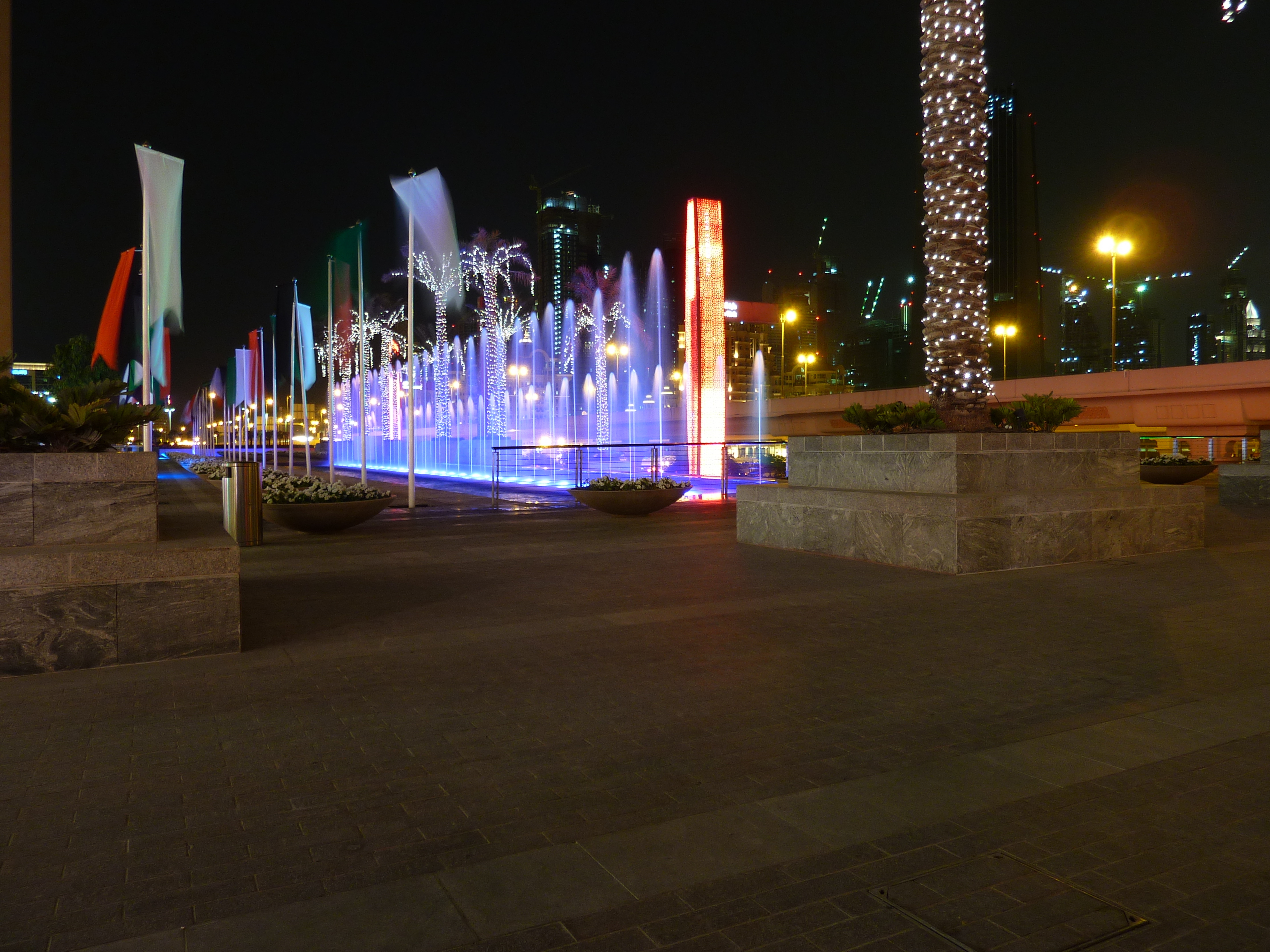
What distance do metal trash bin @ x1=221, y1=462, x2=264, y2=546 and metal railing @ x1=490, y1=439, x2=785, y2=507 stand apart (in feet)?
23.7

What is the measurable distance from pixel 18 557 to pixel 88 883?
351 centimetres

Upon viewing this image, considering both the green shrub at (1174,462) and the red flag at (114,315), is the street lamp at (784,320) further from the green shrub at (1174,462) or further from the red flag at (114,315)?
the red flag at (114,315)

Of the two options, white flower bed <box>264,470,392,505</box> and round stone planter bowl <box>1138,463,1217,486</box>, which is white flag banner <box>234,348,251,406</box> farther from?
round stone planter bowl <box>1138,463,1217,486</box>

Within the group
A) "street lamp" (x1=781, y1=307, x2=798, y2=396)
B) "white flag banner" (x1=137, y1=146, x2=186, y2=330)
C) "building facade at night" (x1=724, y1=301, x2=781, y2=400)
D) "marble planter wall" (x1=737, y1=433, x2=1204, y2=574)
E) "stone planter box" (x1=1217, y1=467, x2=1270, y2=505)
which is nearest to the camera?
"marble planter wall" (x1=737, y1=433, x2=1204, y2=574)

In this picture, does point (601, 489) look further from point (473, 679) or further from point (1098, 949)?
point (1098, 949)

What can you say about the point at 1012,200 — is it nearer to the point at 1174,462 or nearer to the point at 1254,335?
the point at 1254,335

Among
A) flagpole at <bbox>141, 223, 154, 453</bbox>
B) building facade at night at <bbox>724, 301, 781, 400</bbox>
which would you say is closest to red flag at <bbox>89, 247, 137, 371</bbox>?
flagpole at <bbox>141, 223, 154, 453</bbox>

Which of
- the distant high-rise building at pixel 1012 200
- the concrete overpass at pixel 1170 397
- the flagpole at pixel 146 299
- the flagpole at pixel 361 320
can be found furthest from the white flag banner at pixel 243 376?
the distant high-rise building at pixel 1012 200

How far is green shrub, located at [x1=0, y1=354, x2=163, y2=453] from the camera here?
6367mm

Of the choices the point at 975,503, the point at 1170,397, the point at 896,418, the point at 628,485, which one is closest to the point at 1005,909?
the point at 975,503

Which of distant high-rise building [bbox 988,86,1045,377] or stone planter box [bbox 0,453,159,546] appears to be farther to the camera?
distant high-rise building [bbox 988,86,1045,377]

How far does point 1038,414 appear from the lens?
11344mm

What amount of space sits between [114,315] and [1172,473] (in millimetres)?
26493

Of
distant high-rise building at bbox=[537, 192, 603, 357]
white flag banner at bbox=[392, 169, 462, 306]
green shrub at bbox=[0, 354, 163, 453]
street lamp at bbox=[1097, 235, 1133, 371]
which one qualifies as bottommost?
green shrub at bbox=[0, 354, 163, 453]
